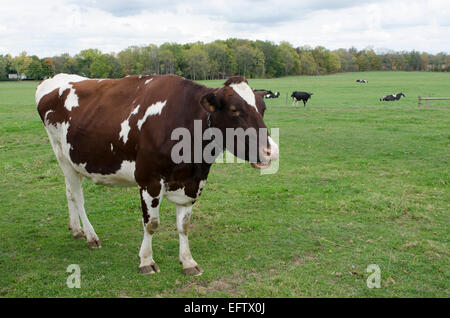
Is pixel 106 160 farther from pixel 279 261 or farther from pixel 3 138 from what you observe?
pixel 3 138

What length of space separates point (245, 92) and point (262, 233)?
2810mm

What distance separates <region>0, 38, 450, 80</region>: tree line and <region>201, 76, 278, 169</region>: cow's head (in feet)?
128

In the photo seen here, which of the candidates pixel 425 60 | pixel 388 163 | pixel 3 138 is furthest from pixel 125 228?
pixel 425 60

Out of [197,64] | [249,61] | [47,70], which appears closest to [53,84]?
[47,70]

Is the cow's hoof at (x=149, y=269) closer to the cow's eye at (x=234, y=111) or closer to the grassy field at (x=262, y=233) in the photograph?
the grassy field at (x=262, y=233)

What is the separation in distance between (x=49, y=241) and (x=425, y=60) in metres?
157

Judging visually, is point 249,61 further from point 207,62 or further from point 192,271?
point 192,271

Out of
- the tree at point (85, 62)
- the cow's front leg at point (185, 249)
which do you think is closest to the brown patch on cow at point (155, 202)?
the cow's front leg at point (185, 249)

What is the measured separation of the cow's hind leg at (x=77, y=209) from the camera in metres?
5.87

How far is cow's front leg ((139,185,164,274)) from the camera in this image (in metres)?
4.82

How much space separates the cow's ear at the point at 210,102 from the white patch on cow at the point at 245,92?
0.85 ft

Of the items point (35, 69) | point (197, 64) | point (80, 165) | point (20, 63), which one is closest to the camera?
point (80, 165)

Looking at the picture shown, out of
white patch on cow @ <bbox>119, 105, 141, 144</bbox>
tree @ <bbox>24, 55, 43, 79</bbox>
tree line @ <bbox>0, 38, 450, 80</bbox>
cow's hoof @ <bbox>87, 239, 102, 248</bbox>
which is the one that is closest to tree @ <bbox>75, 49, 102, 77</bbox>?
tree line @ <bbox>0, 38, 450, 80</bbox>

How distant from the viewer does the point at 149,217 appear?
496 centimetres
